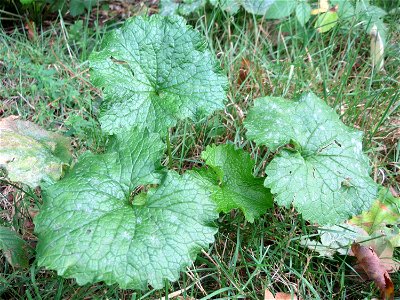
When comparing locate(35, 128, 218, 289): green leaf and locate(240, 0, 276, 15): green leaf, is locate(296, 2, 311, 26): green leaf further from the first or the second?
locate(35, 128, 218, 289): green leaf

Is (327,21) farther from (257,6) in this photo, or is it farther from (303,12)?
(257,6)

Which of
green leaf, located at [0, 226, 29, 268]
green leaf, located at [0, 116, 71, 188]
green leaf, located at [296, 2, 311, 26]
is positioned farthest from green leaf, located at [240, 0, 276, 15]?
green leaf, located at [0, 226, 29, 268]

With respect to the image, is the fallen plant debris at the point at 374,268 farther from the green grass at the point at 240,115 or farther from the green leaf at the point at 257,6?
the green leaf at the point at 257,6

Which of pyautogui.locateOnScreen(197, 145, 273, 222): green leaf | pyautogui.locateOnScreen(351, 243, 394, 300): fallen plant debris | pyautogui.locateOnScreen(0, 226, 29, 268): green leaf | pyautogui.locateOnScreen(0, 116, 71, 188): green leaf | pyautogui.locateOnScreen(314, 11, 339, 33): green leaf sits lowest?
pyautogui.locateOnScreen(351, 243, 394, 300): fallen plant debris

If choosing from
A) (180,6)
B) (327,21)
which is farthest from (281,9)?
(180,6)

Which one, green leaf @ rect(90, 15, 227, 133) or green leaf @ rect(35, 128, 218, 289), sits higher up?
green leaf @ rect(90, 15, 227, 133)
